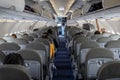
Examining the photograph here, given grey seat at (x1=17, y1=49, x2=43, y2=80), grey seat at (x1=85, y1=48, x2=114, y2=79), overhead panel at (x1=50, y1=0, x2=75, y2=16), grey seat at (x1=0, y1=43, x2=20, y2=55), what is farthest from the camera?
overhead panel at (x1=50, y1=0, x2=75, y2=16)

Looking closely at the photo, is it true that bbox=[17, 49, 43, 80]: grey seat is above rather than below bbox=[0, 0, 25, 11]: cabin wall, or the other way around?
below

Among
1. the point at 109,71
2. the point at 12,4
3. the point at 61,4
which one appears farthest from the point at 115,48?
the point at 61,4

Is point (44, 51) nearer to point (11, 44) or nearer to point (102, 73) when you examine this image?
point (11, 44)

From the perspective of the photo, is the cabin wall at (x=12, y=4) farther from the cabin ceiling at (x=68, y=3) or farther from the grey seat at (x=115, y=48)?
the cabin ceiling at (x=68, y=3)

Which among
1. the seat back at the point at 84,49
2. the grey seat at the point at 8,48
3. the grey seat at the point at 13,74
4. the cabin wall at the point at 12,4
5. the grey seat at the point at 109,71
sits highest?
the cabin wall at the point at 12,4

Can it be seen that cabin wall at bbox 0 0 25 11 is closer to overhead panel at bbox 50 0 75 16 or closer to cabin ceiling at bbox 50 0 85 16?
cabin ceiling at bbox 50 0 85 16

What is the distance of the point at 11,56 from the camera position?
17.7ft

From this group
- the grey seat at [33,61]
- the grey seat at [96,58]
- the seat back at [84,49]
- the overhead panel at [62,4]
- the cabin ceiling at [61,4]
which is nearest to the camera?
the grey seat at [33,61]

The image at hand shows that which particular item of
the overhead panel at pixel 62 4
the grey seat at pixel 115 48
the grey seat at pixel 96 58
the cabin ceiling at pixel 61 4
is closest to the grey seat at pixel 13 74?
the grey seat at pixel 96 58

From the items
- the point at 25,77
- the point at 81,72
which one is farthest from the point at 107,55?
the point at 25,77

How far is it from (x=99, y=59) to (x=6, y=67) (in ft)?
10.5

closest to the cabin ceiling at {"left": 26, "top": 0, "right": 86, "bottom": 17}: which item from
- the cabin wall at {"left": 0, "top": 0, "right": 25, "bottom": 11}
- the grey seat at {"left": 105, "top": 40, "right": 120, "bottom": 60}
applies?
the cabin wall at {"left": 0, "top": 0, "right": 25, "bottom": 11}

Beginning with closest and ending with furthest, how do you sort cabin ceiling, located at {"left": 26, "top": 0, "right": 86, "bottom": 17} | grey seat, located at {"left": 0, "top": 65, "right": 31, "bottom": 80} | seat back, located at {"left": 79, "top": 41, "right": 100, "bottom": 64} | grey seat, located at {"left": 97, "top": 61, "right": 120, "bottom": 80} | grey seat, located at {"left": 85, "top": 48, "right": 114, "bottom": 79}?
grey seat, located at {"left": 0, "top": 65, "right": 31, "bottom": 80}
grey seat, located at {"left": 97, "top": 61, "right": 120, "bottom": 80}
grey seat, located at {"left": 85, "top": 48, "right": 114, "bottom": 79}
seat back, located at {"left": 79, "top": 41, "right": 100, "bottom": 64}
cabin ceiling, located at {"left": 26, "top": 0, "right": 86, "bottom": 17}

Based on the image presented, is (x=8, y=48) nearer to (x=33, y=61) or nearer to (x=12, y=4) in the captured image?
(x=33, y=61)
